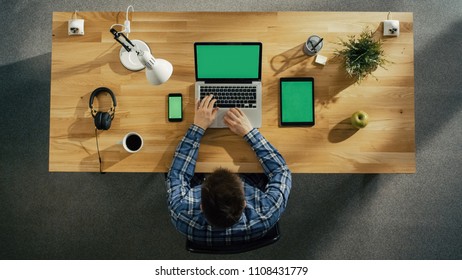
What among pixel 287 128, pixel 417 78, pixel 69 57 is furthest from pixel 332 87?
pixel 69 57

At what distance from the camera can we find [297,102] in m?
1.55

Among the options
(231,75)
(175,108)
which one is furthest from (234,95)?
(175,108)

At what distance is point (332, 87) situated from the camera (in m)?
1.56

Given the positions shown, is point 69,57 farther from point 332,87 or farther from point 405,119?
point 405,119

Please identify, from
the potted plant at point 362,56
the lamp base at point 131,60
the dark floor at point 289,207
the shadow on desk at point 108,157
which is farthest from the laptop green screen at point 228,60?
the dark floor at point 289,207

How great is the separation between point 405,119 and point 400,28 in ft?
1.38

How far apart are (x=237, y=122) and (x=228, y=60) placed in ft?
0.92

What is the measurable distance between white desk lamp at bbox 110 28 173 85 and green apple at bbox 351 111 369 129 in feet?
2.68

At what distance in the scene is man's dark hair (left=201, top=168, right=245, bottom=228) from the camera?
1.19m

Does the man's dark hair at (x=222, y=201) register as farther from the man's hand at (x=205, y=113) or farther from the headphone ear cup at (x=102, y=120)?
the headphone ear cup at (x=102, y=120)

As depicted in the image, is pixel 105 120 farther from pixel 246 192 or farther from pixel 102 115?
pixel 246 192

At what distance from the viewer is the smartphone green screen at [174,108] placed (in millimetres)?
1537

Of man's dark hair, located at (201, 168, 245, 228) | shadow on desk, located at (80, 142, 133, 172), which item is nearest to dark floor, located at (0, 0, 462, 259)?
shadow on desk, located at (80, 142, 133, 172)

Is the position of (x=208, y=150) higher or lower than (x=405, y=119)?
lower
